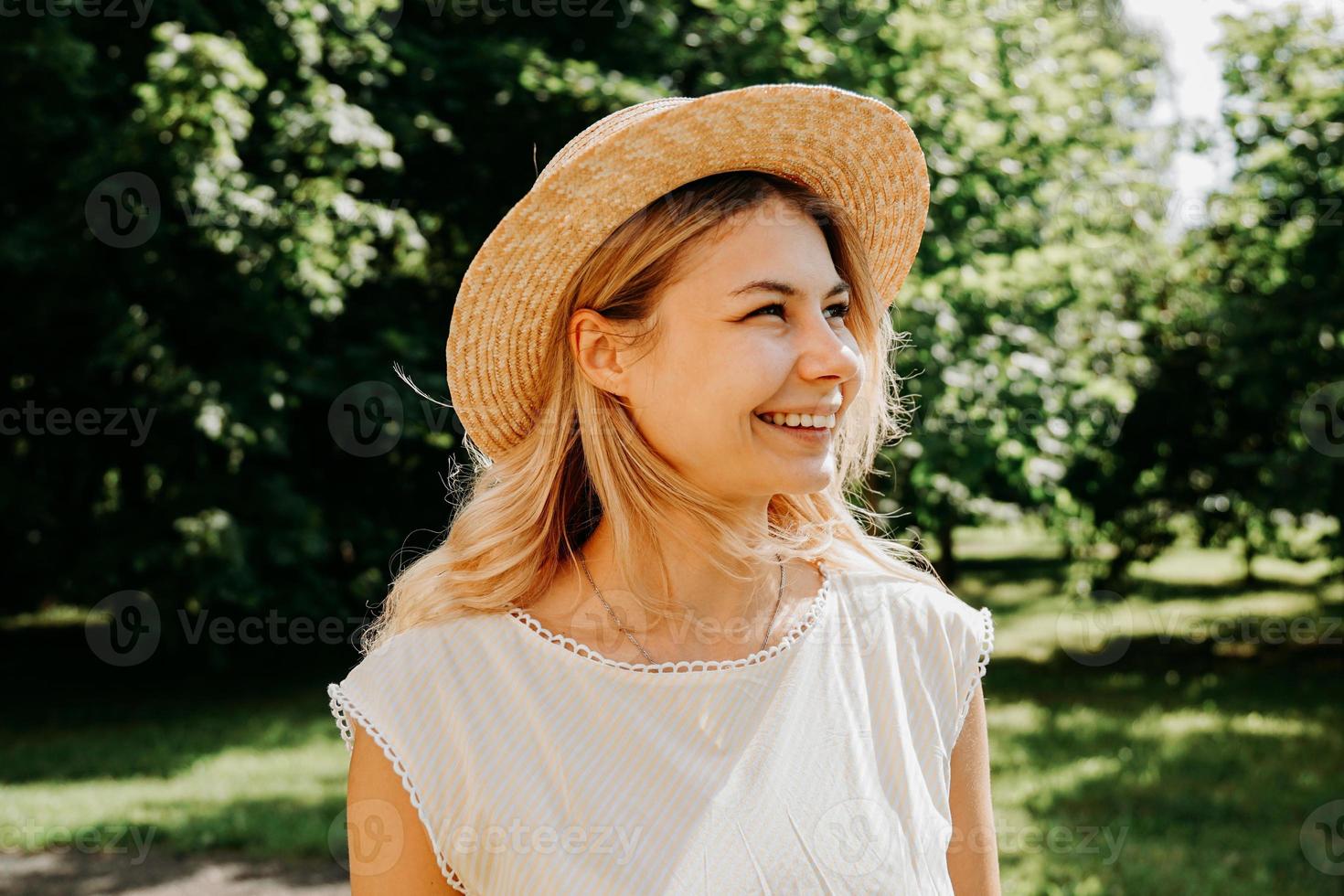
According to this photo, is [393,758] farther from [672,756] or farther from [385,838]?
[672,756]

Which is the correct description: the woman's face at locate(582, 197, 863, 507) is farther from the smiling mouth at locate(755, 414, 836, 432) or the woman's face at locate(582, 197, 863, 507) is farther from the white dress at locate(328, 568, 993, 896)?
the white dress at locate(328, 568, 993, 896)

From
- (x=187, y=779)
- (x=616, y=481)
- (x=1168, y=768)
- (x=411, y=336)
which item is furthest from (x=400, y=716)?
(x=411, y=336)

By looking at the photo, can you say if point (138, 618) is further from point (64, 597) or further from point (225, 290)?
point (225, 290)

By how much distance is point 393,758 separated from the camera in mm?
1752

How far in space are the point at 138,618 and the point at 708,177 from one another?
30.3 feet

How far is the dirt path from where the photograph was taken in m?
5.72

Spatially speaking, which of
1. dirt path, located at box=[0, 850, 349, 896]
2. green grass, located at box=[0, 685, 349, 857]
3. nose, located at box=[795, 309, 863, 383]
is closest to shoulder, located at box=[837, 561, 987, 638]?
nose, located at box=[795, 309, 863, 383]

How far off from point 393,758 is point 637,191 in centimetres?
91

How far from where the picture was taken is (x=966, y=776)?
196 centimetres

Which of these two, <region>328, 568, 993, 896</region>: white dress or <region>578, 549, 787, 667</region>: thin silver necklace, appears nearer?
<region>328, 568, 993, 896</region>: white dress

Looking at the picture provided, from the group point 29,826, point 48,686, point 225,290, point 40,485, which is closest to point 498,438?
point 29,826

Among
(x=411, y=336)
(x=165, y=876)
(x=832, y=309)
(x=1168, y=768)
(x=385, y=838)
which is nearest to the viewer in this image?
(x=385, y=838)

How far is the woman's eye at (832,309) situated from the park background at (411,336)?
4769mm

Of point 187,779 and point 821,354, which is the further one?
point 187,779
